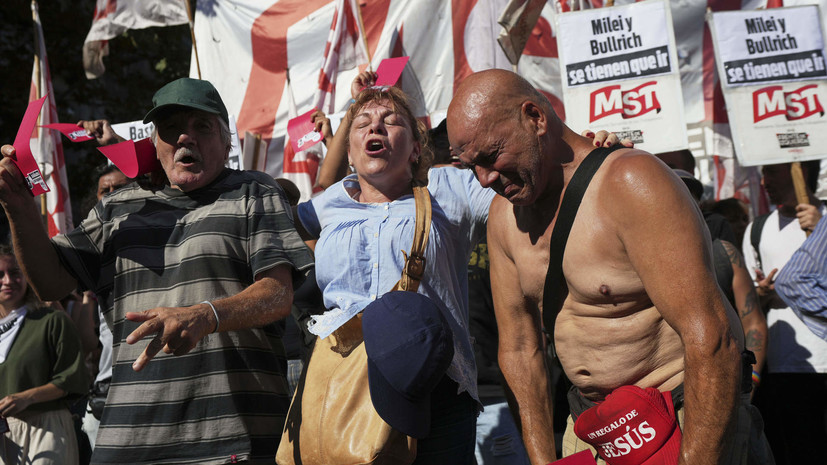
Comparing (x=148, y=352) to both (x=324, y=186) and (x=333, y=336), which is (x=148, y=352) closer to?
(x=333, y=336)

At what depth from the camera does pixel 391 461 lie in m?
2.65

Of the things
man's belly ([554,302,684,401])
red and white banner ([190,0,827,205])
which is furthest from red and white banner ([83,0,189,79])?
man's belly ([554,302,684,401])

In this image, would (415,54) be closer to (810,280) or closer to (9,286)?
(9,286)

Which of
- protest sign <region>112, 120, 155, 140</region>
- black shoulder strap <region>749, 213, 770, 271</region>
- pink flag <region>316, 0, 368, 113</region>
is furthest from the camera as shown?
pink flag <region>316, 0, 368, 113</region>

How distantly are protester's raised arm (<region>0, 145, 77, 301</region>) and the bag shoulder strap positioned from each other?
123 cm

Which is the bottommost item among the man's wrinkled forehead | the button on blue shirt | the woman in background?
the woman in background

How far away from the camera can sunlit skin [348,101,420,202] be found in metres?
3.27

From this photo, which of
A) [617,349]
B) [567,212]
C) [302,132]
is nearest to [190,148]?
[567,212]

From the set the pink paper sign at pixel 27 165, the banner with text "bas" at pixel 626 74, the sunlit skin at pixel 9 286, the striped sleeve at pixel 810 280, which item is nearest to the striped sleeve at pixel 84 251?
the pink paper sign at pixel 27 165

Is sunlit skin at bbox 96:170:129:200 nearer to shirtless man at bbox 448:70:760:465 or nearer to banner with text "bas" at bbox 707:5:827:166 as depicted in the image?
shirtless man at bbox 448:70:760:465

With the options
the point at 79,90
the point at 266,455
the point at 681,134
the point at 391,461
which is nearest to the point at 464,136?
the point at 391,461

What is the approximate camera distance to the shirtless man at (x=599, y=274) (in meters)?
2.26

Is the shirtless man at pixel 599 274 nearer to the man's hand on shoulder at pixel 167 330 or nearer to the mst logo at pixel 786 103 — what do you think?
the man's hand on shoulder at pixel 167 330

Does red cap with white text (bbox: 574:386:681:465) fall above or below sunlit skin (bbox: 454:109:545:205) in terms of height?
below
